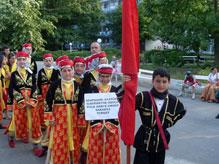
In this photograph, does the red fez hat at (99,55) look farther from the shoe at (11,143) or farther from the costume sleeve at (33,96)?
the shoe at (11,143)

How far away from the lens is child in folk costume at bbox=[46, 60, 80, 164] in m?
6.14

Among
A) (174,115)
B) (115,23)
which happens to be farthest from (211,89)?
(115,23)

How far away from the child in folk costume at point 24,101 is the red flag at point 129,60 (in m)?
3.59

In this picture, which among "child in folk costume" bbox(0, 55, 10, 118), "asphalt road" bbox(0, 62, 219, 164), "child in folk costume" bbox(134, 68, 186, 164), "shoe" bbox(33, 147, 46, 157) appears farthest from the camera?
"child in folk costume" bbox(0, 55, 10, 118)

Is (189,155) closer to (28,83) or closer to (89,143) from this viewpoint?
(89,143)

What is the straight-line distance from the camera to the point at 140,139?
4.70 metres

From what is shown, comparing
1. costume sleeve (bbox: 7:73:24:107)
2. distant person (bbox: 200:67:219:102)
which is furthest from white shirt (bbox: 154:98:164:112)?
distant person (bbox: 200:67:219:102)

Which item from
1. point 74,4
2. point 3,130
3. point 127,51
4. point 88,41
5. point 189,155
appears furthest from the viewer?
point 88,41

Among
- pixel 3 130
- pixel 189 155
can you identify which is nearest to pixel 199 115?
pixel 189 155

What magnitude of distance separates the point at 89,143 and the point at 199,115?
6587mm

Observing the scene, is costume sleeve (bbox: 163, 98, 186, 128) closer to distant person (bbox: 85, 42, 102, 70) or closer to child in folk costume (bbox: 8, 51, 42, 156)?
distant person (bbox: 85, 42, 102, 70)

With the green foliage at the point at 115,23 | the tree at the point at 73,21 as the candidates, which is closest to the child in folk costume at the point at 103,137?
the tree at the point at 73,21

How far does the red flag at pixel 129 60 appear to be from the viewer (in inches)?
176

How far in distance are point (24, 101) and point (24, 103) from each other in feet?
0.14
